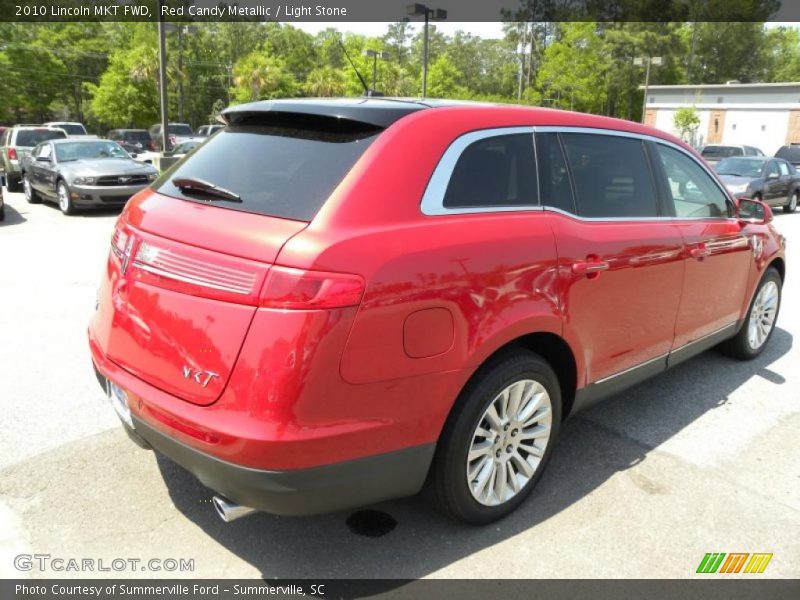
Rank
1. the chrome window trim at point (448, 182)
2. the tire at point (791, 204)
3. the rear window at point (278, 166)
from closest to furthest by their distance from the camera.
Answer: the rear window at point (278, 166) < the chrome window trim at point (448, 182) < the tire at point (791, 204)

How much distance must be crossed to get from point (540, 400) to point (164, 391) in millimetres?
1672

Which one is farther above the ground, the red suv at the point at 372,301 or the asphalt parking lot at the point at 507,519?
the red suv at the point at 372,301

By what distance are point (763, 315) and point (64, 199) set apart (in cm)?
1264

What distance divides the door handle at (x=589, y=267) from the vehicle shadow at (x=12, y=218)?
38.5 feet

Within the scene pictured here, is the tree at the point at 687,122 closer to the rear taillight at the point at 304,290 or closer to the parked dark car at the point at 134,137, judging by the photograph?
the parked dark car at the point at 134,137

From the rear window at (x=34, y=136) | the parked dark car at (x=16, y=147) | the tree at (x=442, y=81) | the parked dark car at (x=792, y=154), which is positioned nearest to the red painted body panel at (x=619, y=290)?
the parked dark car at (x=16, y=147)

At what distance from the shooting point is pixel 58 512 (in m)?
3.01

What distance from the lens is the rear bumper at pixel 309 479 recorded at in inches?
90.0

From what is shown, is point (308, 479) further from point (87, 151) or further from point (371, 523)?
point (87, 151)

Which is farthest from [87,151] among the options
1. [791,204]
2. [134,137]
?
[134,137]

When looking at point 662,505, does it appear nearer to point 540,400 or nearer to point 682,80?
point 540,400

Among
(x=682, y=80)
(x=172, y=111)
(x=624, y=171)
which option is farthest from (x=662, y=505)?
(x=682, y=80)

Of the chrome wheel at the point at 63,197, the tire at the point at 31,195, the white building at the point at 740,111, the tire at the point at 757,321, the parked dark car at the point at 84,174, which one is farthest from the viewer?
the white building at the point at 740,111

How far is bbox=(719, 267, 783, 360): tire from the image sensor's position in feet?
16.6
